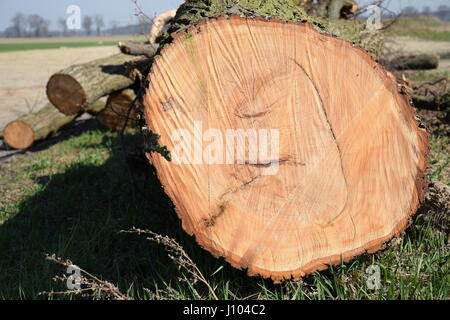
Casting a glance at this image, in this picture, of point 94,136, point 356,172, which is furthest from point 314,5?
point 356,172

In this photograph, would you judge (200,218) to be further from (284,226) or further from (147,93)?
(147,93)

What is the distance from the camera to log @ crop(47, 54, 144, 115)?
5.30 metres

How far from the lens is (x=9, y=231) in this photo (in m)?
3.30

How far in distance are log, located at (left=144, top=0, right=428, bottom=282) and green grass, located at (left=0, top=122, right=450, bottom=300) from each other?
18 centimetres

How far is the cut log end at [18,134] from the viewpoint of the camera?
5602mm

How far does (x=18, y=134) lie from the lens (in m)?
5.62

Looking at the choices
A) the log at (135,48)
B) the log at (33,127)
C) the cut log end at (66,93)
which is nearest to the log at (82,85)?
the cut log end at (66,93)

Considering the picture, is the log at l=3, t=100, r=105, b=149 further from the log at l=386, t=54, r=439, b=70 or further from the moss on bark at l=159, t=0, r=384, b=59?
the log at l=386, t=54, r=439, b=70

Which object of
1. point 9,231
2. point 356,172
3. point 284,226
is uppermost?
point 356,172

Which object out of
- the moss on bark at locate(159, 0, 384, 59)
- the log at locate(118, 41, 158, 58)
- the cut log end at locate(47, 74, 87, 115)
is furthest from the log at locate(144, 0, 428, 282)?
the cut log end at locate(47, 74, 87, 115)

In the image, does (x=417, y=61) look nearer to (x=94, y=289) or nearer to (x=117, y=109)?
(x=117, y=109)

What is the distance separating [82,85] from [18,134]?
1.09m

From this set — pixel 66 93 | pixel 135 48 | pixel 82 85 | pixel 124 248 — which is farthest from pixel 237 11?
pixel 66 93
